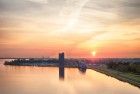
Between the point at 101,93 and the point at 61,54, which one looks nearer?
the point at 101,93

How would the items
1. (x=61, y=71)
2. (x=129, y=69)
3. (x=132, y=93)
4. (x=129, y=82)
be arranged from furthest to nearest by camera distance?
(x=61, y=71)
(x=129, y=69)
(x=129, y=82)
(x=132, y=93)

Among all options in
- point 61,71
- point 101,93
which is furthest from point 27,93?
point 61,71

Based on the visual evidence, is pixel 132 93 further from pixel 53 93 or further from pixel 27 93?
pixel 27 93

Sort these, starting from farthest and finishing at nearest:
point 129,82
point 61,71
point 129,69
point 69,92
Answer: point 61,71 < point 129,69 < point 129,82 < point 69,92

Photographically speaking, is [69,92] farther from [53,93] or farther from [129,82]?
[129,82]

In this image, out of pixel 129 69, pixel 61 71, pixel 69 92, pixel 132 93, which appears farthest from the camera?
pixel 61 71

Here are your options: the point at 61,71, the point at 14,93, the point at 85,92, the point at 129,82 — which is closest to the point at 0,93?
the point at 14,93

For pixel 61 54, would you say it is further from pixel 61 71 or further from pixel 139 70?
pixel 139 70

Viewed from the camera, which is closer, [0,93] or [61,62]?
[0,93]

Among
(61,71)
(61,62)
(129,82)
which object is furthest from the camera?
(61,62)
